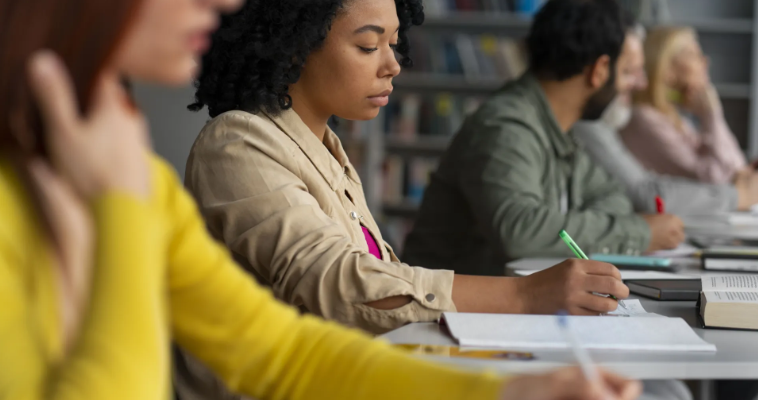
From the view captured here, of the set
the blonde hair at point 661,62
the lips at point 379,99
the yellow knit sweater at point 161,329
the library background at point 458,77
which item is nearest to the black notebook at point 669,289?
the lips at point 379,99

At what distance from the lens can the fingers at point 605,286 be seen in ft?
4.17

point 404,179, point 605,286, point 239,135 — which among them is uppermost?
point 239,135

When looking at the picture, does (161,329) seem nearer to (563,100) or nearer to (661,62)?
(563,100)

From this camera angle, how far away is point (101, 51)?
1.98ft

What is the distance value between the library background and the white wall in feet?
3.68

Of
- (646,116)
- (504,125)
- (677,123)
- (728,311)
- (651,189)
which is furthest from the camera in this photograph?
(677,123)

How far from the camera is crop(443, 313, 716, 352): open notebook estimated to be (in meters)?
1.09

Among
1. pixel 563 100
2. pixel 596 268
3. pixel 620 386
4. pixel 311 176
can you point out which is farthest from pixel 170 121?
pixel 620 386

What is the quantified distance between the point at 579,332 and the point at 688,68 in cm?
345

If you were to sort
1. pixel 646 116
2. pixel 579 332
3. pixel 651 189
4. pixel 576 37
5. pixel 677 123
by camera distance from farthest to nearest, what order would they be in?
1. pixel 677 123
2. pixel 646 116
3. pixel 651 189
4. pixel 576 37
5. pixel 579 332

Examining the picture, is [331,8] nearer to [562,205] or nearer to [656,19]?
[562,205]

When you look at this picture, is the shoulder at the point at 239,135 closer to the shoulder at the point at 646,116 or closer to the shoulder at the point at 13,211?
the shoulder at the point at 13,211

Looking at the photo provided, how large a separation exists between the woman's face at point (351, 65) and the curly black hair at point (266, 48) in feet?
0.07

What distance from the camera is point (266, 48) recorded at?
149 centimetres
